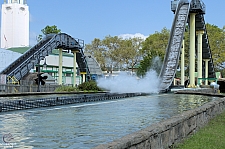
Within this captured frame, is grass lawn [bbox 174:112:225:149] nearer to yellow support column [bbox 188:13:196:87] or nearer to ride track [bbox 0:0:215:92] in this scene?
ride track [bbox 0:0:215:92]

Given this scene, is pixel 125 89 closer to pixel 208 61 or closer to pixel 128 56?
pixel 208 61

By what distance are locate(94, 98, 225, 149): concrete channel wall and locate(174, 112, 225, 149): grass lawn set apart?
18 centimetres

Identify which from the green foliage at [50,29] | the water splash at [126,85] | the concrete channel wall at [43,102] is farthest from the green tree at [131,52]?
the concrete channel wall at [43,102]

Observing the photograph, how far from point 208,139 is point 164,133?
200cm

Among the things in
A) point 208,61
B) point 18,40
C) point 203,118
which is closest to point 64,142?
point 203,118

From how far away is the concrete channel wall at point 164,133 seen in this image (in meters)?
5.99

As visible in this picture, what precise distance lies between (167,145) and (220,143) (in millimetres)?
1514

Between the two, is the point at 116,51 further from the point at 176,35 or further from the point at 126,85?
the point at 126,85

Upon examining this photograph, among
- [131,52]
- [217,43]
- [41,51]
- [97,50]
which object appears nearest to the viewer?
[41,51]

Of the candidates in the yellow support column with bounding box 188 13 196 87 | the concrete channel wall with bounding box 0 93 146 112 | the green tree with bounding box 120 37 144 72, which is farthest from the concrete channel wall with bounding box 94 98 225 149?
the green tree with bounding box 120 37 144 72

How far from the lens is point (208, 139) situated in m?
9.15

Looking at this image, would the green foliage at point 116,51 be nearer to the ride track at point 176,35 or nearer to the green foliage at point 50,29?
the green foliage at point 50,29

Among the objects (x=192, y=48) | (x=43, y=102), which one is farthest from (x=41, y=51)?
(x=43, y=102)

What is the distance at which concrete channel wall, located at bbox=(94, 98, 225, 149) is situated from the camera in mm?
5993
